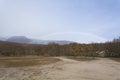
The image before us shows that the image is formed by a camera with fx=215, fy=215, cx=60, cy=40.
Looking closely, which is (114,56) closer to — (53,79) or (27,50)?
(27,50)

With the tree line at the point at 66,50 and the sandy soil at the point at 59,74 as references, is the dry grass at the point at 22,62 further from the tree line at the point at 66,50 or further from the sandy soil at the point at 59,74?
the tree line at the point at 66,50

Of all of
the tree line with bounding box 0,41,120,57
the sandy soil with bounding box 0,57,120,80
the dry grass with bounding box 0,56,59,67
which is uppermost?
the tree line with bounding box 0,41,120,57

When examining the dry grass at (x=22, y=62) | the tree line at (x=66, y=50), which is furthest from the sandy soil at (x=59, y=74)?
the tree line at (x=66, y=50)

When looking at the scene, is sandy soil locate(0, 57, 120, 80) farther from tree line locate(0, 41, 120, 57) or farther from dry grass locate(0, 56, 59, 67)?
tree line locate(0, 41, 120, 57)

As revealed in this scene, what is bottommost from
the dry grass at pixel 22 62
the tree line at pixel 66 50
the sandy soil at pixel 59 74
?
the sandy soil at pixel 59 74

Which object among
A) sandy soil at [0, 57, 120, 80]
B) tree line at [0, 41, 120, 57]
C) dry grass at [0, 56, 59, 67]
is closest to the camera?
sandy soil at [0, 57, 120, 80]

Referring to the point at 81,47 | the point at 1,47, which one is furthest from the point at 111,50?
the point at 1,47

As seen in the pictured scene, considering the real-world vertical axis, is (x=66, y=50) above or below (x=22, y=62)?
above

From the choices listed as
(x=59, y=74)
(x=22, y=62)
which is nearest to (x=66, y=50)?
(x=22, y=62)

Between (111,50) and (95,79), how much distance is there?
18330 mm

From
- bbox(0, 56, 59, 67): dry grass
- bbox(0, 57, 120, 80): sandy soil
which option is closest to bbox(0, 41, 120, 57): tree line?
bbox(0, 56, 59, 67): dry grass

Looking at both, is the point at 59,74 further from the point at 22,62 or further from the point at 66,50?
the point at 66,50

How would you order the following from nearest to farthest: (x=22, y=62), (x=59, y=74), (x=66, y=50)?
(x=59, y=74)
(x=22, y=62)
(x=66, y=50)

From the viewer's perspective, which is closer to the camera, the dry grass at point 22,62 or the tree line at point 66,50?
the dry grass at point 22,62
